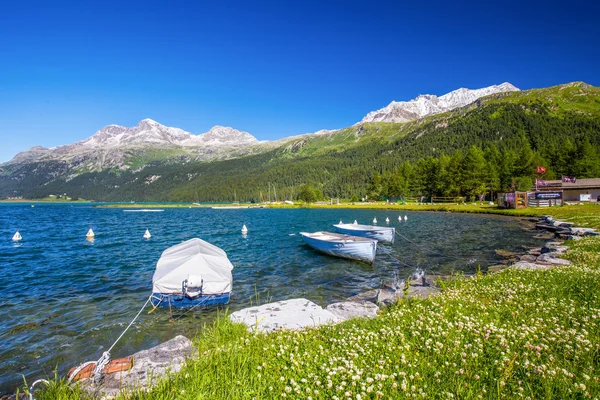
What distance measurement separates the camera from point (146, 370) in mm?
7543

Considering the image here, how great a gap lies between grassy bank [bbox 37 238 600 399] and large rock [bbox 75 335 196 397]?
44cm

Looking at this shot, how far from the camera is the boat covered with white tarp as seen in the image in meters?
15.5

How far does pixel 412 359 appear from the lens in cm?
637

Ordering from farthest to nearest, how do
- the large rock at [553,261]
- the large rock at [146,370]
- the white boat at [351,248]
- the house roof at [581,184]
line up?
the house roof at [581,184], the white boat at [351,248], the large rock at [553,261], the large rock at [146,370]

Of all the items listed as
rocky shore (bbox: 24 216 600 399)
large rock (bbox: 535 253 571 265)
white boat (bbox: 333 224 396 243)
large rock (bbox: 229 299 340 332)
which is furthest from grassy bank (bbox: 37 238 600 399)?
white boat (bbox: 333 224 396 243)

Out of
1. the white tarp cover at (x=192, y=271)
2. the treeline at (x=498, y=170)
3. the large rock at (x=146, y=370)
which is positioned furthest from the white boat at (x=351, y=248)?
the treeline at (x=498, y=170)

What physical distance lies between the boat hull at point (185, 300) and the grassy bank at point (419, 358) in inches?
253

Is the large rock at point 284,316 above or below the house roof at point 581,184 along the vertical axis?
below

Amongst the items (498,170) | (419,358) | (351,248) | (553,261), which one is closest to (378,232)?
(351,248)

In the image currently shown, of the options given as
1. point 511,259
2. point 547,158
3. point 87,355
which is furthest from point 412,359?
point 547,158

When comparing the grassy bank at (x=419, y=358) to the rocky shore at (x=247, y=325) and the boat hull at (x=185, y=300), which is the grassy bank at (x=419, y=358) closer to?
the rocky shore at (x=247, y=325)

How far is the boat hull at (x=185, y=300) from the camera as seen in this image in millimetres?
15609

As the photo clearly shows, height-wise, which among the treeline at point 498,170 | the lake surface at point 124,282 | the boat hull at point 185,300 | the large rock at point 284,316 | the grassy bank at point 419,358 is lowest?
the lake surface at point 124,282

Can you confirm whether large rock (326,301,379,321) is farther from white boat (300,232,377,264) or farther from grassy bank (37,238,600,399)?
white boat (300,232,377,264)
